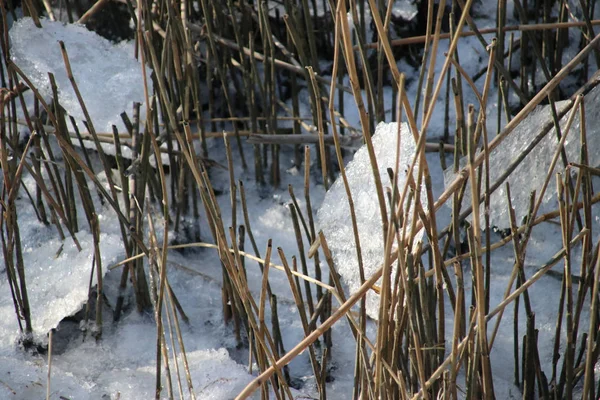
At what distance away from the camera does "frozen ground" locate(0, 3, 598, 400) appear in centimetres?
128

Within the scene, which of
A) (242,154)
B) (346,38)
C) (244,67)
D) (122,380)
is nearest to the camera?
(346,38)

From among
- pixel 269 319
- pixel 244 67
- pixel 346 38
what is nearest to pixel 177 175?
pixel 244 67

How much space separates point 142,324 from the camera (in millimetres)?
1466

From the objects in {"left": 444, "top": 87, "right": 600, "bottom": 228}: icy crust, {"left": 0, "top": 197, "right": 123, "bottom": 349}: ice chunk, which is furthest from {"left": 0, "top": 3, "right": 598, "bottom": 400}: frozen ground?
{"left": 444, "top": 87, "right": 600, "bottom": 228}: icy crust

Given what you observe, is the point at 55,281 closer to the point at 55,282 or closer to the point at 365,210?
the point at 55,282

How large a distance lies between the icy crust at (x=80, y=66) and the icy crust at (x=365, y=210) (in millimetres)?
638

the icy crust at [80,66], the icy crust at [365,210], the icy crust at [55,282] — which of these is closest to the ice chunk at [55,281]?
the icy crust at [55,282]

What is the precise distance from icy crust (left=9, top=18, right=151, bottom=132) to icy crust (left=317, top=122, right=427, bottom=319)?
0.64 meters

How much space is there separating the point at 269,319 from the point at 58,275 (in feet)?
1.62

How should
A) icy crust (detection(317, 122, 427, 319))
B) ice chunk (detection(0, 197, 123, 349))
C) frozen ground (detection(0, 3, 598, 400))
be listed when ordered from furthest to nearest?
ice chunk (detection(0, 197, 123, 349)), frozen ground (detection(0, 3, 598, 400)), icy crust (detection(317, 122, 427, 319))

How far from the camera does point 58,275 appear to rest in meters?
1.48

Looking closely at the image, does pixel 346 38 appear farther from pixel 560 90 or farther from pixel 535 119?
pixel 560 90

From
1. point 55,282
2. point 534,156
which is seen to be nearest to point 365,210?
point 534,156

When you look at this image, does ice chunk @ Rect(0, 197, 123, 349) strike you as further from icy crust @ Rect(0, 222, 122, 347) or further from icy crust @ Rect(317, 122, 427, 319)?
icy crust @ Rect(317, 122, 427, 319)
